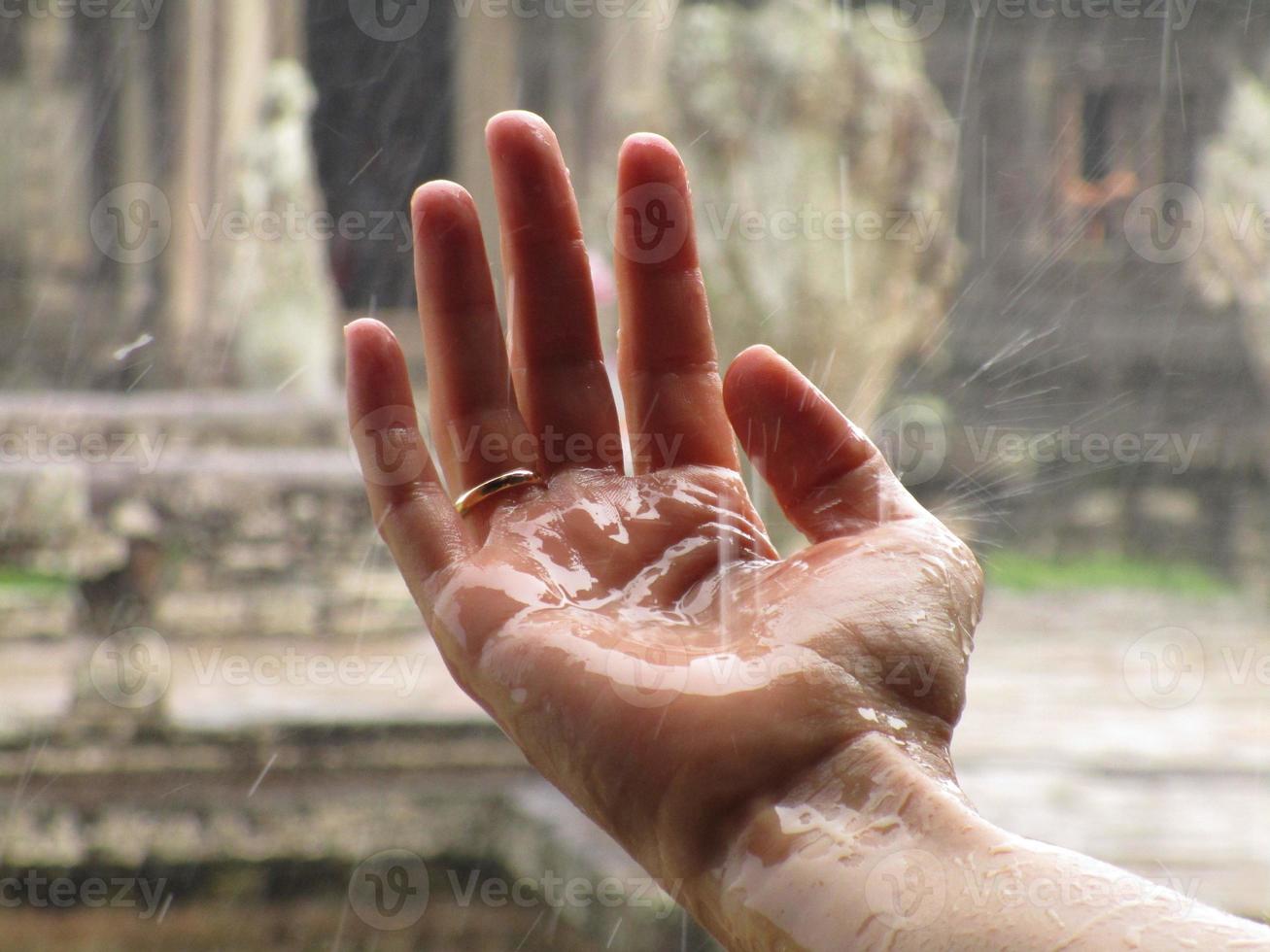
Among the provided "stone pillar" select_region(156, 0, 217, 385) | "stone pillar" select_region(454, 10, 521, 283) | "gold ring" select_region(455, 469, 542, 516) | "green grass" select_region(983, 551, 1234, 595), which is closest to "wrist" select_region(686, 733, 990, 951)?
"gold ring" select_region(455, 469, 542, 516)

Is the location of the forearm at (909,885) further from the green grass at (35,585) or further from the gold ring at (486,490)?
the green grass at (35,585)

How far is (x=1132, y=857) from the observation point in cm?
257

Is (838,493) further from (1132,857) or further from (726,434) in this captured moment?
(1132,857)

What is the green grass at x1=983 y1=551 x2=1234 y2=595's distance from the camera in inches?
231

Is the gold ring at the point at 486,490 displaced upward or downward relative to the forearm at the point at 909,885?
Result: upward

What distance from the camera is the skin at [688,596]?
770mm

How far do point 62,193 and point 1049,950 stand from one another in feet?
20.6

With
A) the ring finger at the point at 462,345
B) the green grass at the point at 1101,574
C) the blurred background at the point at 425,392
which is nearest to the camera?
the ring finger at the point at 462,345

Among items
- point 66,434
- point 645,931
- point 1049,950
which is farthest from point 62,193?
point 1049,950

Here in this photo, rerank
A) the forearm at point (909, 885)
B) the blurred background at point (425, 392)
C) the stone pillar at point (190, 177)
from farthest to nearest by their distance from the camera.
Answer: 1. the stone pillar at point (190, 177)
2. the blurred background at point (425, 392)
3. the forearm at point (909, 885)

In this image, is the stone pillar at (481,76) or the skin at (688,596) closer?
the skin at (688,596)

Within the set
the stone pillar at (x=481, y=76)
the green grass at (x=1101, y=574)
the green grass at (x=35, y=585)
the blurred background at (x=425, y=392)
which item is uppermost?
the stone pillar at (x=481, y=76)

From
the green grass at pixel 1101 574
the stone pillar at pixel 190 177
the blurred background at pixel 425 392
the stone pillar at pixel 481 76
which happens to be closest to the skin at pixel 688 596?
the blurred background at pixel 425 392

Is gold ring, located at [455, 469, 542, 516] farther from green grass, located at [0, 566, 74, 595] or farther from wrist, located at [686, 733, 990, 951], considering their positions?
green grass, located at [0, 566, 74, 595]
